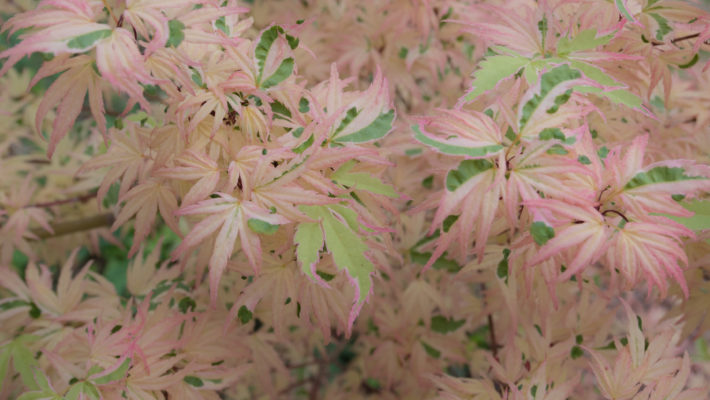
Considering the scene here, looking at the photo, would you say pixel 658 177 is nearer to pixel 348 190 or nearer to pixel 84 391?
pixel 348 190

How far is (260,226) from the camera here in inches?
31.5

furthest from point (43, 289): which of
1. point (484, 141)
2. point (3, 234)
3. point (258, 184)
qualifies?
point (484, 141)

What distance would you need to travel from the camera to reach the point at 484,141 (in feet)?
2.63

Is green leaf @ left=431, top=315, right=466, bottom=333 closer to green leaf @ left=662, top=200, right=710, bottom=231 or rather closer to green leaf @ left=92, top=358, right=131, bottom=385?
green leaf @ left=662, top=200, right=710, bottom=231

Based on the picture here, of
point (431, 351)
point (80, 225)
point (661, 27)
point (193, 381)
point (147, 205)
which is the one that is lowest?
point (431, 351)

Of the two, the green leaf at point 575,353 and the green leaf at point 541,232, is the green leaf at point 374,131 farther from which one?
the green leaf at point 575,353

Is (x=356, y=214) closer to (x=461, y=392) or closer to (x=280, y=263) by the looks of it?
(x=280, y=263)

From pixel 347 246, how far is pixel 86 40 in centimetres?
47

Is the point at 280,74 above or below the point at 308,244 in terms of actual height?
above

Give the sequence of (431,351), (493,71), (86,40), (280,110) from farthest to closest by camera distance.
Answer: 1. (431,351)
2. (280,110)
3. (493,71)
4. (86,40)

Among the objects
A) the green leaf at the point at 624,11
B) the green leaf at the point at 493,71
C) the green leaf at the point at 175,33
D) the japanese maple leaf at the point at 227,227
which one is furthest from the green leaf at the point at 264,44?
the green leaf at the point at 624,11

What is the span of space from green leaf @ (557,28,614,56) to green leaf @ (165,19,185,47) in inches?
25.4

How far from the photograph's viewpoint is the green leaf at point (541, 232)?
0.76 metres

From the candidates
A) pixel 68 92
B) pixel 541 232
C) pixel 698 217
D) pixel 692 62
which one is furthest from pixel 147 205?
pixel 692 62
